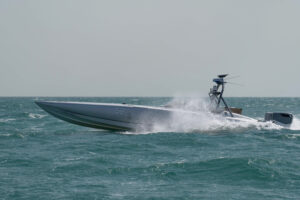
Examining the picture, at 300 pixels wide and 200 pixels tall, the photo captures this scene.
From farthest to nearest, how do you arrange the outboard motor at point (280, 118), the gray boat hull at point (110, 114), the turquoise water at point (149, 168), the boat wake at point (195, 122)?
the outboard motor at point (280, 118), the boat wake at point (195, 122), the gray boat hull at point (110, 114), the turquoise water at point (149, 168)

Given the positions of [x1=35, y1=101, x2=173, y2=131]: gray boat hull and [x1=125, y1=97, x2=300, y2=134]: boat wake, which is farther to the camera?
[x1=125, y1=97, x2=300, y2=134]: boat wake

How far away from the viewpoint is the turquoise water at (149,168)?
503 inches

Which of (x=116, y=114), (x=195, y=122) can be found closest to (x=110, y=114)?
(x=116, y=114)

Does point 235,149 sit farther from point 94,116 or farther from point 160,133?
point 94,116

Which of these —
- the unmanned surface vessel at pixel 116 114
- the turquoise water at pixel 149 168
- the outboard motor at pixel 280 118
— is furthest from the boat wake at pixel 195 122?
the outboard motor at pixel 280 118

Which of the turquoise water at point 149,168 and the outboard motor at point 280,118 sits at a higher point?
the outboard motor at point 280,118

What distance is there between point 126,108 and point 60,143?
5.88 m

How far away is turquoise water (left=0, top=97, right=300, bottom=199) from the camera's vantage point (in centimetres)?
1277


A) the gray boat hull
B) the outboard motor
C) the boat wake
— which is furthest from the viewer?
the outboard motor

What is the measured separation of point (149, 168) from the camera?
15922mm

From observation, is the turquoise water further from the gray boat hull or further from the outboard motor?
the outboard motor

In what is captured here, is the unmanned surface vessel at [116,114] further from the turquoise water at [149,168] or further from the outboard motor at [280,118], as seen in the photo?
the outboard motor at [280,118]

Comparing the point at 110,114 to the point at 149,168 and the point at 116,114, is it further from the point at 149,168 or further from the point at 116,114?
the point at 149,168

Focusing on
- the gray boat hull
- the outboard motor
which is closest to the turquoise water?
the gray boat hull
